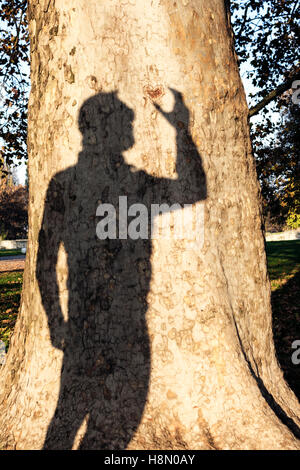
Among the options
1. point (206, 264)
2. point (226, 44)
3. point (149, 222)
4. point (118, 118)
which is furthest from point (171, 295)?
point (226, 44)

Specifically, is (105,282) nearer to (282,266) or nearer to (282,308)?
(282,308)

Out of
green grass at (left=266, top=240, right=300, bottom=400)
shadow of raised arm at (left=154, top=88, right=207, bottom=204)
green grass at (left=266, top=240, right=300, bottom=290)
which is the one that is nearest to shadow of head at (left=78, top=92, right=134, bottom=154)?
shadow of raised arm at (left=154, top=88, right=207, bottom=204)

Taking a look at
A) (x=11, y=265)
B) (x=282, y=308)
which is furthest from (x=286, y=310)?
(x=11, y=265)

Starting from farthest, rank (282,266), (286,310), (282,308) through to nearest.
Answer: (282,266), (282,308), (286,310)

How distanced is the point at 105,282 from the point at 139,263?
276 mm

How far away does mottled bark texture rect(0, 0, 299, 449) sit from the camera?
2508 millimetres

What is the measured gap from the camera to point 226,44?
9.88 feet

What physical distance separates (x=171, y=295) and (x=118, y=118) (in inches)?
51.6

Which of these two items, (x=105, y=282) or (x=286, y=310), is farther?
(x=286, y=310)

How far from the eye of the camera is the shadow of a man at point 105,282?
8.36 ft

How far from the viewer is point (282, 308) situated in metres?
8.40

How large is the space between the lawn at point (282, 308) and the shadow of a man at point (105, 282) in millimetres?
2675

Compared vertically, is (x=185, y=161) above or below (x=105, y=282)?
above

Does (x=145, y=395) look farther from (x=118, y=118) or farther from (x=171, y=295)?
(x=118, y=118)
